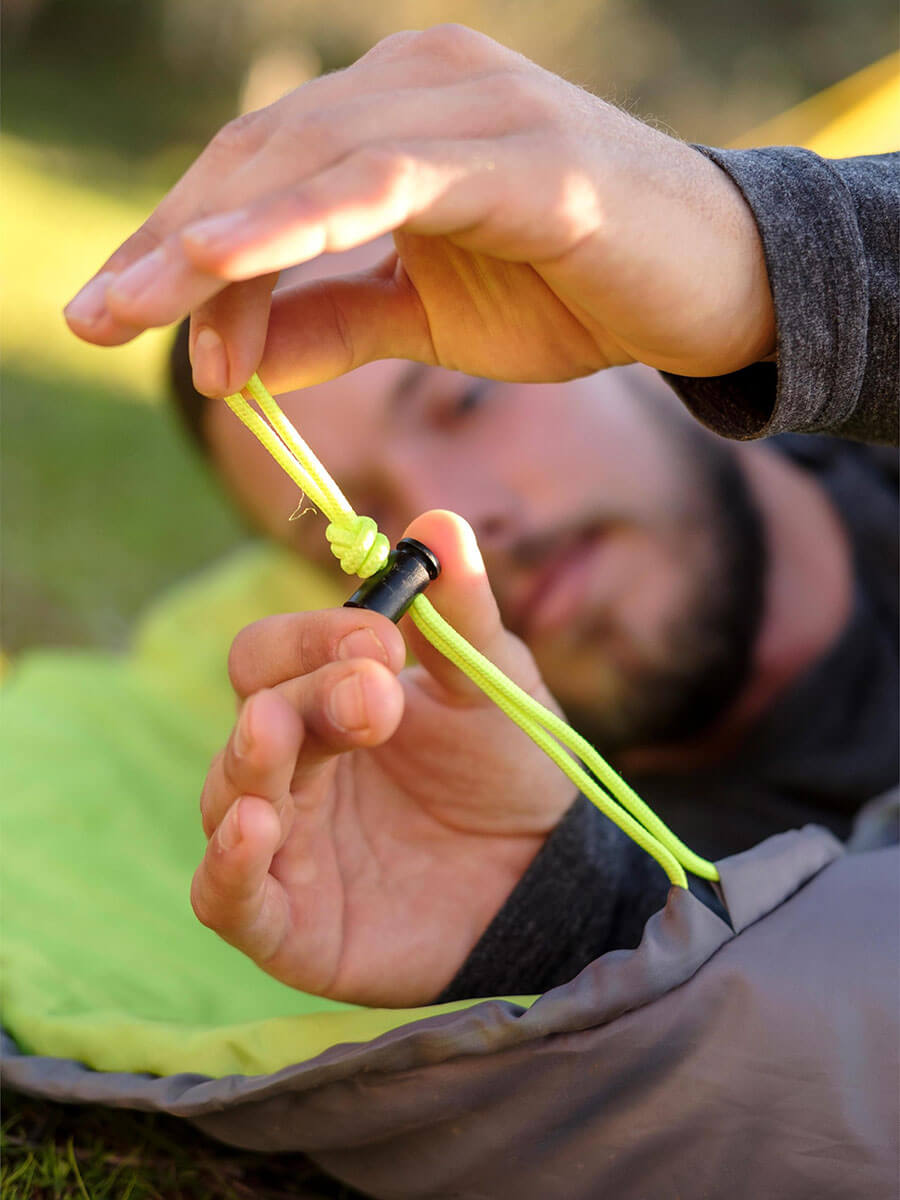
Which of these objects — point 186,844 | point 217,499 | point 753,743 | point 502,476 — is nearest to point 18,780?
point 186,844

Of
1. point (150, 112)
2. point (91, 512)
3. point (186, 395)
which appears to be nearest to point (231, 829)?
point (186, 395)

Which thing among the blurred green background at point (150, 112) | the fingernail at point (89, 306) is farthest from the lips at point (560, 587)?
the blurred green background at point (150, 112)

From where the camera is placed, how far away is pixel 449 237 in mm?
684

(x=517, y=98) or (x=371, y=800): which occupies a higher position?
(x=517, y=98)

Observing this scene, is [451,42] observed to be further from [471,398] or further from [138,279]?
[471,398]

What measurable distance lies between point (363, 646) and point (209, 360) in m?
0.22

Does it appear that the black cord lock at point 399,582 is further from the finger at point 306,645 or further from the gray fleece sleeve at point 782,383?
the gray fleece sleeve at point 782,383

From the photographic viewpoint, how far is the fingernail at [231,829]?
0.59 m

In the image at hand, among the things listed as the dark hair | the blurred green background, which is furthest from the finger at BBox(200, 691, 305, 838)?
the blurred green background

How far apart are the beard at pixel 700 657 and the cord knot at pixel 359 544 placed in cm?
85

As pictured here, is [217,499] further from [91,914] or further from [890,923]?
[890,923]

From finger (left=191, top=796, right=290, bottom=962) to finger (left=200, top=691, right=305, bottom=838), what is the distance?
0.04 feet

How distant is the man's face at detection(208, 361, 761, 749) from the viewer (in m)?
1.43

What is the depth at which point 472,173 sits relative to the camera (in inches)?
22.3
